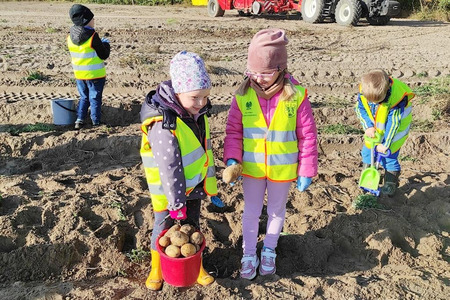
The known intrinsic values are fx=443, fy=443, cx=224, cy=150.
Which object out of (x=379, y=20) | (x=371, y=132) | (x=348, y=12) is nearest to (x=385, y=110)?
(x=371, y=132)

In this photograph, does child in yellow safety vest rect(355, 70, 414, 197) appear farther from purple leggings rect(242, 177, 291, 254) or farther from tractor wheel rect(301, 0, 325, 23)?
tractor wheel rect(301, 0, 325, 23)

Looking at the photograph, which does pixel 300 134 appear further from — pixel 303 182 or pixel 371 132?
pixel 371 132

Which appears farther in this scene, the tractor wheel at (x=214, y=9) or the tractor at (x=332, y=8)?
the tractor wheel at (x=214, y=9)

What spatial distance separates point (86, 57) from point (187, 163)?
3.71 meters

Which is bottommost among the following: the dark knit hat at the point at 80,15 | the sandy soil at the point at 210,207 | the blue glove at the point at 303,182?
the sandy soil at the point at 210,207

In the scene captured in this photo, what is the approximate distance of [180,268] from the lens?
2803mm

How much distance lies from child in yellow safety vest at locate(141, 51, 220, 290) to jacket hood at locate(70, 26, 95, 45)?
3.39m

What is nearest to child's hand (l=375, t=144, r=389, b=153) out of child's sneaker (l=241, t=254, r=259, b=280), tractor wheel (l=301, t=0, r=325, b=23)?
child's sneaker (l=241, t=254, r=259, b=280)

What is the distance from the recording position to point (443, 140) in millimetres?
5602

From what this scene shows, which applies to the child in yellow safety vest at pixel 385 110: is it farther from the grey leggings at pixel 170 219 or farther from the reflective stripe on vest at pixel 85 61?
the reflective stripe on vest at pixel 85 61

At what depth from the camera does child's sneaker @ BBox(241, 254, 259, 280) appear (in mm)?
3223

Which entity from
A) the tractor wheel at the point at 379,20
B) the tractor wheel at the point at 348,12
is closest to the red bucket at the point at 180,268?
the tractor wheel at the point at 348,12

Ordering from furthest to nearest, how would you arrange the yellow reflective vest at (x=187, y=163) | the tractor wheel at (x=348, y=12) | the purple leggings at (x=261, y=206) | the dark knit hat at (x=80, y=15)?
the tractor wheel at (x=348, y=12) → the dark knit hat at (x=80, y=15) → the purple leggings at (x=261, y=206) → the yellow reflective vest at (x=187, y=163)

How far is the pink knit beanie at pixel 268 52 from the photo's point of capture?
2.71m
